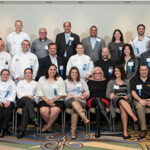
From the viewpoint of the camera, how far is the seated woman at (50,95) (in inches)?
164

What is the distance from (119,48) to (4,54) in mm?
2661

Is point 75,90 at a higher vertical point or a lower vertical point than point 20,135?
higher

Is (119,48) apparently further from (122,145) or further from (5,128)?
(5,128)

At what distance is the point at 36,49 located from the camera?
5602mm

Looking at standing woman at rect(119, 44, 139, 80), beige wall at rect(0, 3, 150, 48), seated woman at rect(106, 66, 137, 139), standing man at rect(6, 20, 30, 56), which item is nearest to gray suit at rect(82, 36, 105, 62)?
standing woman at rect(119, 44, 139, 80)

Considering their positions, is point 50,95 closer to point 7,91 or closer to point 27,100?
point 27,100

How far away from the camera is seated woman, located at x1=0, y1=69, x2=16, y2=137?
4.05 meters

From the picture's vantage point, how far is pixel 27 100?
13.7ft

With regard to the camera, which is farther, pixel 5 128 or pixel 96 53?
pixel 96 53

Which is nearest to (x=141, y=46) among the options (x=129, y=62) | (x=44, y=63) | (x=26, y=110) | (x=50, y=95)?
(x=129, y=62)

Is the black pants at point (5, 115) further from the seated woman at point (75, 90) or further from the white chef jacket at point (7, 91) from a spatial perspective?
the seated woman at point (75, 90)

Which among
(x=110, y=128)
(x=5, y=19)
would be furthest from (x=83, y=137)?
(x=5, y=19)

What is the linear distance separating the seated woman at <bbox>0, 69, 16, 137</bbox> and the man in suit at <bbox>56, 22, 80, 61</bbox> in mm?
1623

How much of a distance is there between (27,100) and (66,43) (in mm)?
2057
